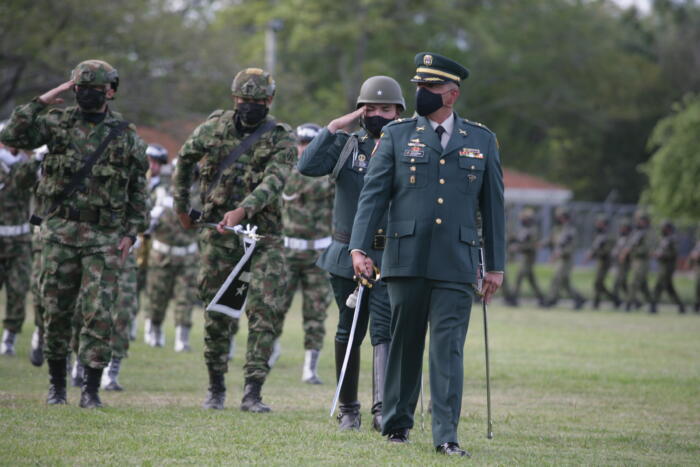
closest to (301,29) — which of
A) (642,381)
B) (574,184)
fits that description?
(574,184)

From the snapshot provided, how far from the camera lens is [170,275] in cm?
1644

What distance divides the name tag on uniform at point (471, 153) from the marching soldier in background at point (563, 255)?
22808 millimetres

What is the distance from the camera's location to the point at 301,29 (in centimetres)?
4859

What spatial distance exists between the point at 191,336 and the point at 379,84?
10031 millimetres

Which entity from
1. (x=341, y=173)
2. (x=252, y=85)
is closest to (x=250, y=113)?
(x=252, y=85)

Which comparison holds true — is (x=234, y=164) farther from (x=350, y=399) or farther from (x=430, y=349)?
(x=430, y=349)

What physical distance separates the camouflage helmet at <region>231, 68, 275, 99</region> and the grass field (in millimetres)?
2387

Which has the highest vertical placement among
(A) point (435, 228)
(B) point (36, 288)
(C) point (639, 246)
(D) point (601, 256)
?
(C) point (639, 246)

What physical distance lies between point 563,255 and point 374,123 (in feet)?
72.0

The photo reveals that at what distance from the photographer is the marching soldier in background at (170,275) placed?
16.2m

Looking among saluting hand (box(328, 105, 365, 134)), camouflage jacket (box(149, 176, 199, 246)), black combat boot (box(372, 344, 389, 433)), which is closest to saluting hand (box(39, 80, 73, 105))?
saluting hand (box(328, 105, 365, 134))

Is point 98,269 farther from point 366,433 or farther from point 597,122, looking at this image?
point 597,122

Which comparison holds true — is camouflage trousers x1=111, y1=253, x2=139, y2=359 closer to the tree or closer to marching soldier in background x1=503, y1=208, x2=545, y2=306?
marching soldier in background x1=503, y1=208, x2=545, y2=306

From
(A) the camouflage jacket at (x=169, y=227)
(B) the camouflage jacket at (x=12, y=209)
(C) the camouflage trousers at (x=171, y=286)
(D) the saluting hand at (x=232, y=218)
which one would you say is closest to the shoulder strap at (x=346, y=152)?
(D) the saluting hand at (x=232, y=218)
